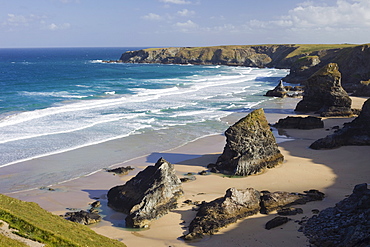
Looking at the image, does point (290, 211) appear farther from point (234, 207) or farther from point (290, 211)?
point (234, 207)

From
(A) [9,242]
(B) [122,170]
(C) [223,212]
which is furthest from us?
(B) [122,170]

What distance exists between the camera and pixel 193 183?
2545 cm

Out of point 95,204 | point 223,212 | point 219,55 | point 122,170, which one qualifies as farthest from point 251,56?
point 223,212

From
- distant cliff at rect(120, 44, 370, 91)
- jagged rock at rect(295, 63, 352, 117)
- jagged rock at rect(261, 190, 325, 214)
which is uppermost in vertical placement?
distant cliff at rect(120, 44, 370, 91)

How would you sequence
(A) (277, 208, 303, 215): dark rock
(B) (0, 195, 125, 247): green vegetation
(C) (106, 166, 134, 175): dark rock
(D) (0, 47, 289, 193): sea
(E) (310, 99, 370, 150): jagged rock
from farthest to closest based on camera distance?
(D) (0, 47, 289, 193): sea
(E) (310, 99, 370, 150): jagged rock
(C) (106, 166, 134, 175): dark rock
(A) (277, 208, 303, 215): dark rock
(B) (0, 195, 125, 247): green vegetation

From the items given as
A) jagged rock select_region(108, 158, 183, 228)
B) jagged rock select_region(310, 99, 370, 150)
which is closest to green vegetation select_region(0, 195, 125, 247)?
jagged rock select_region(108, 158, 183, 228)

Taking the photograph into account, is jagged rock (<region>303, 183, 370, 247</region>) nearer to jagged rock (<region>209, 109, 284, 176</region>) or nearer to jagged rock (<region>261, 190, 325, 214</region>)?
jagged rock (<region>261, 190, 325, 214</region>)

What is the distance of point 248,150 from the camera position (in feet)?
89.8

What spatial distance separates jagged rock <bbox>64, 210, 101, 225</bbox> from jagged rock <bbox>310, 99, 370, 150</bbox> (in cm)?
1970

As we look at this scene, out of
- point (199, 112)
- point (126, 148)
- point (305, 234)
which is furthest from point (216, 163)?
point (199, 112)

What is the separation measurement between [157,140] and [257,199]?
58.3ft

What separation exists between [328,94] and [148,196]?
3351 centimetres

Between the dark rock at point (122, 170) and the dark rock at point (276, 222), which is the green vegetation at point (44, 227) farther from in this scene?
the dark rock at point (122, 170)

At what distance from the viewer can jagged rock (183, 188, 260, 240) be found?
18.6m
